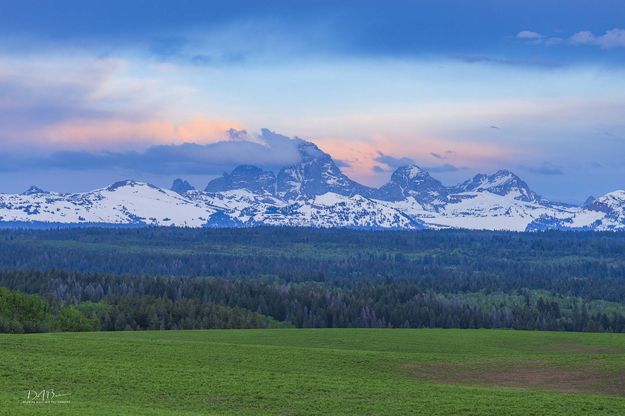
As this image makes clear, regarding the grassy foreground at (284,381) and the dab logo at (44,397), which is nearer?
the dab logo at (44,397)

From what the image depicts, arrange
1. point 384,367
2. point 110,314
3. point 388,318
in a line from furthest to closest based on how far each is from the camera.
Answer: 1. point 388,318
2. point 110,314
3. point 384,367

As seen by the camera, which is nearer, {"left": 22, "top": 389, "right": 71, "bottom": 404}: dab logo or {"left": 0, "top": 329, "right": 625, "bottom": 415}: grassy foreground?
{"left": 22, "top": 389, "right": 71, "bottom": 404}: dab logo

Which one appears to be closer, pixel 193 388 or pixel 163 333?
pixel 193 388

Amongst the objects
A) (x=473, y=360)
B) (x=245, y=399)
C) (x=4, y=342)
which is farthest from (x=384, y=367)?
(x=4, y=342)

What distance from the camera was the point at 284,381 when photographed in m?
61.1

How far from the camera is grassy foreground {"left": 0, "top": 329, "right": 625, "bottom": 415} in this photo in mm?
52750

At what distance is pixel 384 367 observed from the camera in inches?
2825

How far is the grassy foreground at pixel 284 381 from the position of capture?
5275cm

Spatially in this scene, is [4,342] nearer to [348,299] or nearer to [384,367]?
[384,367]

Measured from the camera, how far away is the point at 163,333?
106 metres

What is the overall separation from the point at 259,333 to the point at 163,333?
11951mm

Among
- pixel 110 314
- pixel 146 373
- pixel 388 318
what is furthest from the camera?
pixel 388 318

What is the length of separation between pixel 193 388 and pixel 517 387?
918 inches

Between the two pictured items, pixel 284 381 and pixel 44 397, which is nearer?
pixel 44 397
